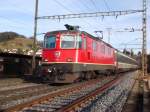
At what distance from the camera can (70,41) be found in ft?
66.8

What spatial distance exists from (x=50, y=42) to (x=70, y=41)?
4.38 feet

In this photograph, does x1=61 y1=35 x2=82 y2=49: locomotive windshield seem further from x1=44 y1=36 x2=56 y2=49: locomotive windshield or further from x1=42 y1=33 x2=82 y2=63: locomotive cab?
x1=44 y1=36 x2=56 y2=49: locomotive windshield

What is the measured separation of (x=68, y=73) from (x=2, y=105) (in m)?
8.88

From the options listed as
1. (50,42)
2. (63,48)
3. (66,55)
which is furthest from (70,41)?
(50,42)

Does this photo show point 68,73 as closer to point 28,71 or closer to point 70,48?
point 70,48

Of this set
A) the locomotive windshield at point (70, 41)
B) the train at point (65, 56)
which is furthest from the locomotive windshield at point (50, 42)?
the locomotive windshield at point (70, 41)

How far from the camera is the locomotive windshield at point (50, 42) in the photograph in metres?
20.6

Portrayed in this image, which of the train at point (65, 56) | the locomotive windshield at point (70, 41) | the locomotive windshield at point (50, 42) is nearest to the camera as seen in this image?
the train at point (65, 56)

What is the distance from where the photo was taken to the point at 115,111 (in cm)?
1037

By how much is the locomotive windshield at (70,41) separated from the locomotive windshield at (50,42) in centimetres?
56

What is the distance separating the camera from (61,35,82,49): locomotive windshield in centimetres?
2023

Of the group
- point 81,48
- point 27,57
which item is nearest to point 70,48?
point 81,48

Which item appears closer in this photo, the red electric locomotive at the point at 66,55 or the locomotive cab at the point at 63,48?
the red electric locomotive at the point at 66,55

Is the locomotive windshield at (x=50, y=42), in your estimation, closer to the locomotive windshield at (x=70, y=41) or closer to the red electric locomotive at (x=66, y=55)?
the red electric locomotive at (x=66, y=55)
